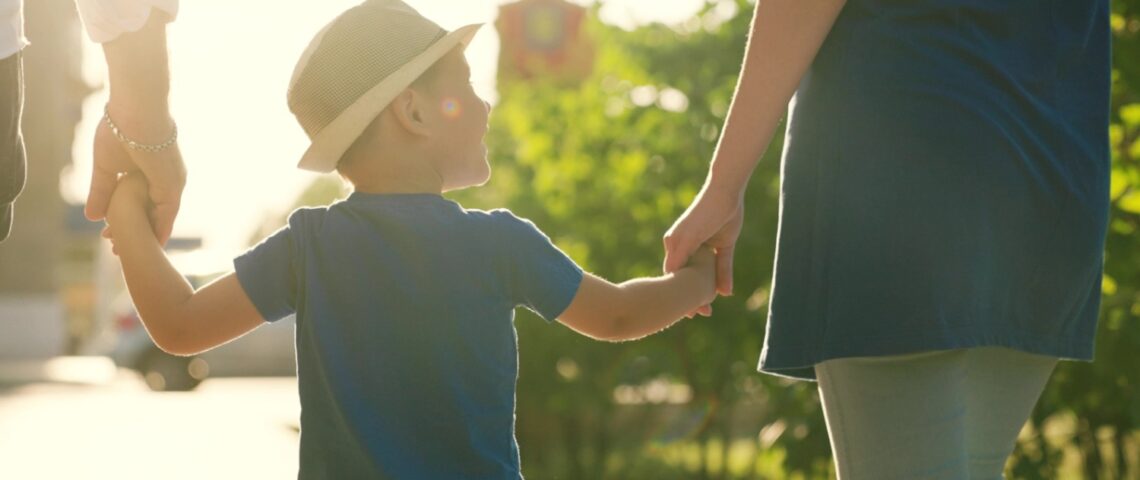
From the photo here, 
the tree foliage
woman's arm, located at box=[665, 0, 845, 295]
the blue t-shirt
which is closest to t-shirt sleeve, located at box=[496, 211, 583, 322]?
the blue t-shirt

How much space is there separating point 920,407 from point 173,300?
1211 millimetres

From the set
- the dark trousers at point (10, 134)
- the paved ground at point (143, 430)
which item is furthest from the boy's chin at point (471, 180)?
the paved ground at point (143, 430)

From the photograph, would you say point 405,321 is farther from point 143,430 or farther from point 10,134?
point 143,430

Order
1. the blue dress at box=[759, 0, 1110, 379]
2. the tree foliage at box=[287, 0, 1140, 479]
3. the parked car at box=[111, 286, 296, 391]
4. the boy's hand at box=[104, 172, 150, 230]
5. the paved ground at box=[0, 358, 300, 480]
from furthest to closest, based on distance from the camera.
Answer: the parked car at box=[111, 286, 296, 391]
the paved ground at box=[0, 358, 300, 480]
the tree foliage at box=[287, 0, 1140, 479]
the boy's hand at box=[104, 172, 150, 230]
the blue dress at box=[759, 0, 1110, 379]

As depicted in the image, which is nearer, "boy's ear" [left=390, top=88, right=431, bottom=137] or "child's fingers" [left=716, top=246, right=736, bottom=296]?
"boy's ear" [left=390, top=88, right=431, bottom=137]

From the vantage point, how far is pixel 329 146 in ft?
8.94

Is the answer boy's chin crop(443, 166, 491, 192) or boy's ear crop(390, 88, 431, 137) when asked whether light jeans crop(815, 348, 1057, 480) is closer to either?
boy's chin crop(443, 166, 491, 192)

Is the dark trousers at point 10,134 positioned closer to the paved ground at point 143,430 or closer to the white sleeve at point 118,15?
the white sleeve at point 118,15

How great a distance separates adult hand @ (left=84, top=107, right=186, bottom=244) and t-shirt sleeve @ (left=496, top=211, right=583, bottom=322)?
2.03 ft

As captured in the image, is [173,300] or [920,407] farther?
[173,300]

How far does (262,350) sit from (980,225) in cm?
2086

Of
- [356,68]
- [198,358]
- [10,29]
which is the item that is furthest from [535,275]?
[198,358]

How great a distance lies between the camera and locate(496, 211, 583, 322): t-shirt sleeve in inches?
105

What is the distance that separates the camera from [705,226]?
2.75 metres
